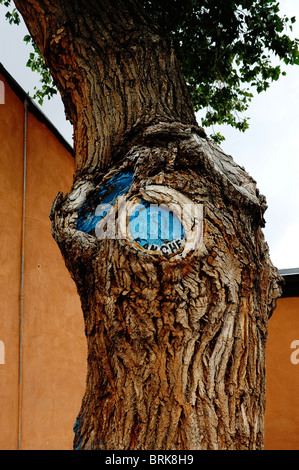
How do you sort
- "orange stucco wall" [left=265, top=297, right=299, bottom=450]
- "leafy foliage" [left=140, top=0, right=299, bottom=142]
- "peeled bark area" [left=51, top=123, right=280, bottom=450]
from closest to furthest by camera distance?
"peeled bark area" [left=51, top=123, right=280, bottom=450] < "leafy foliage" [left=140, top=0, right=299, bottom=142] < "orange stucco wall" [left=265, top=297, right=299, bottom=450]

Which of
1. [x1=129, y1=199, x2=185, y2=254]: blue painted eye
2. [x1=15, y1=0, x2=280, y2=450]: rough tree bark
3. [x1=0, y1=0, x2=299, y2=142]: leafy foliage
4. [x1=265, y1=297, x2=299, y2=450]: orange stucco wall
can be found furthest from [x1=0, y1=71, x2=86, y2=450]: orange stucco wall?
[x1=129, y1=199, x2=185, y2=254]: blue painted eye

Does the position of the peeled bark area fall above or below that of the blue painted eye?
below

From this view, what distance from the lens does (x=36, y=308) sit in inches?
197

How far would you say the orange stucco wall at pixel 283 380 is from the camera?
223 inches

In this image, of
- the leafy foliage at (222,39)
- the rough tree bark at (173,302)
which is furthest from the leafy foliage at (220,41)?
the rough tree bark at (173,302)

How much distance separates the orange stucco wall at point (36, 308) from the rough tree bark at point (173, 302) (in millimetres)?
2889

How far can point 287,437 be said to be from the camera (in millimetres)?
5637

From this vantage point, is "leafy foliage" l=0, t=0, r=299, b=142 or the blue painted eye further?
"leafy foliage" l=0, t=0, r=299, b=142

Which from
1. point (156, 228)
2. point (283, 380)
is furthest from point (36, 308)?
point (156, 228)

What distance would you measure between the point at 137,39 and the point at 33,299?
336 cm

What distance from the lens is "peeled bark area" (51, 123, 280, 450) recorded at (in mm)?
1644

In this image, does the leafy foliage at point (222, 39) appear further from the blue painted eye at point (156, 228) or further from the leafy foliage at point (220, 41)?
the blue painted eye at point (156, 228)

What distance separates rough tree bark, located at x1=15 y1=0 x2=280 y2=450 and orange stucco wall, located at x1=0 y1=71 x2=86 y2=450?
289cm

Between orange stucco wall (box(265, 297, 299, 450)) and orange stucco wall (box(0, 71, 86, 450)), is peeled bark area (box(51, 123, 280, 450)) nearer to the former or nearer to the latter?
orange stucco wall (box(0, 71, 86, 450))
